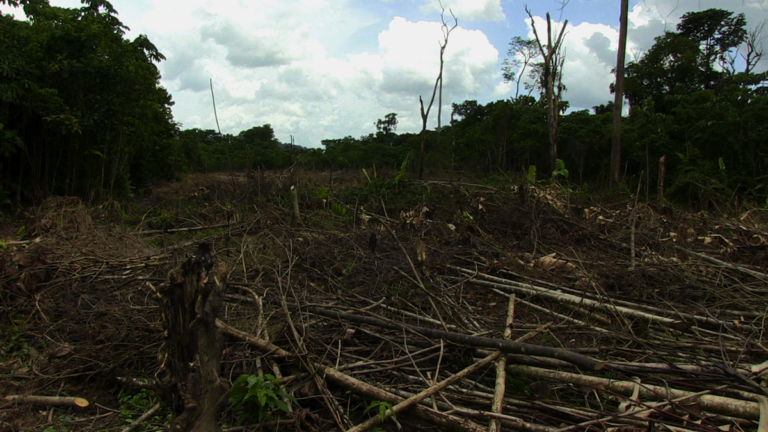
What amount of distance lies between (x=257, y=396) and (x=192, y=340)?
0.45m

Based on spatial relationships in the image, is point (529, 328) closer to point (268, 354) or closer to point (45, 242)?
point (268, 354)

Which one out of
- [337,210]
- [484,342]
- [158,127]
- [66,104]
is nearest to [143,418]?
[484,342]

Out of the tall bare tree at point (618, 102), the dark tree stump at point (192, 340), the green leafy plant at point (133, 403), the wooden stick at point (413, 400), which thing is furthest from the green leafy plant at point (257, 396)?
the tall bare tree at point (618, 102)

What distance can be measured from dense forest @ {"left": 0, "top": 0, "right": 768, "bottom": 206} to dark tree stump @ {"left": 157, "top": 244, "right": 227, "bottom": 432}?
530 centimetres

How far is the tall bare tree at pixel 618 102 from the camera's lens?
423 inches

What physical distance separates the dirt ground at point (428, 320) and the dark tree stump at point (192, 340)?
0.15 metres

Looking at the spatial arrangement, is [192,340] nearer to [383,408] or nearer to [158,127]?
[383,408]

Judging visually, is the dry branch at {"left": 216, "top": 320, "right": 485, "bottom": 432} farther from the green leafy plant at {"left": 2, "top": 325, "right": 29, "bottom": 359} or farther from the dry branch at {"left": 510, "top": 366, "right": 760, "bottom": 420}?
the green leafy plant at {"left": 2, "top": 325, "right": 29, "bottom": 359}

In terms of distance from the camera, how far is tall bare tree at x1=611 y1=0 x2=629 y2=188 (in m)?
10.7

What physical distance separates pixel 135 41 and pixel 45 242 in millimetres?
7436

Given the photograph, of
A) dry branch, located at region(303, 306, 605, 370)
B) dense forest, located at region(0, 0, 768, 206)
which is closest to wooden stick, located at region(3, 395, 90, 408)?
dry branch, located at region(303, 306, 605, 370)

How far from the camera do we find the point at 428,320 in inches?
126

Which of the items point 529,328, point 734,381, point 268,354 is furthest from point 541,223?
point 268,354

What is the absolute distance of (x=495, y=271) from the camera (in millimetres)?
4457
